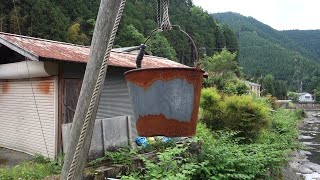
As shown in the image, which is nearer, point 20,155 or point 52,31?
point 20,155

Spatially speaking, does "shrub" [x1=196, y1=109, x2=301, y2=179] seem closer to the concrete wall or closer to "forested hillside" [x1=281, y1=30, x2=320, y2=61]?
the concrete wall

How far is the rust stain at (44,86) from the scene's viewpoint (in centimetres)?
898

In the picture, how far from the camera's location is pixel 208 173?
8109 mm

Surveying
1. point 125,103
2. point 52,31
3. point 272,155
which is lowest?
point 272,155

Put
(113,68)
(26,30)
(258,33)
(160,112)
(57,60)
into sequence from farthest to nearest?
(258,33), (26,30), (113,68), (57,60), (160,112)

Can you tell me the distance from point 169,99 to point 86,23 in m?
37.3

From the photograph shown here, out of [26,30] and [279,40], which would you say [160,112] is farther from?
[279,40]

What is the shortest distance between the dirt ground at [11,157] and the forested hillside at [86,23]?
589 cm

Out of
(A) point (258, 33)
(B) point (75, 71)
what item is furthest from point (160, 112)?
(A) point (258, 33)

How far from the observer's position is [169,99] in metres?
2.47

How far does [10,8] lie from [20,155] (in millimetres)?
24691

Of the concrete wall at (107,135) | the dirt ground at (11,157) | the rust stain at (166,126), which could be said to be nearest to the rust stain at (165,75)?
the rust stain at (166,126)

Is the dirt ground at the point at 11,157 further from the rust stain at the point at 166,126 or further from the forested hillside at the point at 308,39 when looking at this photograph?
the forested hillside at the point at 308,39

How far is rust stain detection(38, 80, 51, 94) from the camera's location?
8.98 m
